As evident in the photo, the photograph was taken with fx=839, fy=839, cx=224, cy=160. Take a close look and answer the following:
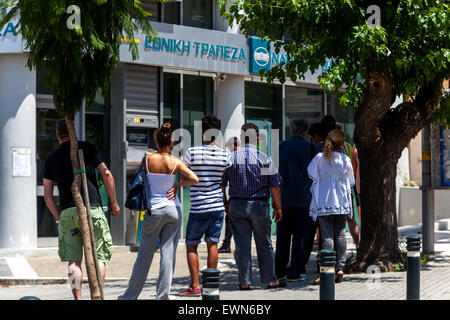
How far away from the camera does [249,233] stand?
9.45m

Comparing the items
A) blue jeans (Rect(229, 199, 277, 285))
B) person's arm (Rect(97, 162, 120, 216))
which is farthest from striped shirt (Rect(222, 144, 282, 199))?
person's arm (Rect(97, 162, 120, 216))

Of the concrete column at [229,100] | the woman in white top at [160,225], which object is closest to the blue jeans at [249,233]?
the woman in white top at [160,225]

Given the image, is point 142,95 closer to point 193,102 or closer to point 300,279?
point 193,102

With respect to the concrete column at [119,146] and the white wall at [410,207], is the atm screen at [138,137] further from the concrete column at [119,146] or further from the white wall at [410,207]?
the white wall at [410,207]

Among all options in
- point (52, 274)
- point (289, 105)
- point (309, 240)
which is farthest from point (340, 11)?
point (289, 105)

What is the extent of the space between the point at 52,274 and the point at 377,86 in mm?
5165

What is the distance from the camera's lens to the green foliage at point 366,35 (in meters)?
9.57

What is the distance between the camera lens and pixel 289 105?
1861cm

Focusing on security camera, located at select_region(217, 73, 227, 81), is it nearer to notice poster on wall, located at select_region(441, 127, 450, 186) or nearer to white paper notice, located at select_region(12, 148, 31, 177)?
white paper notice, located at select_region(12, 148, 31, 177)

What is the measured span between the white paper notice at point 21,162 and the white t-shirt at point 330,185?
618 cm

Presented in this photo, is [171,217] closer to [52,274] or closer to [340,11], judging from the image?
[340,11]

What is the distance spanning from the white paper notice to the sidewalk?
4.46ft

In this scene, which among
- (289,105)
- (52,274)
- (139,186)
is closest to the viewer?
(139,186)

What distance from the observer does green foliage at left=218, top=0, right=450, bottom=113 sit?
9.57 m
